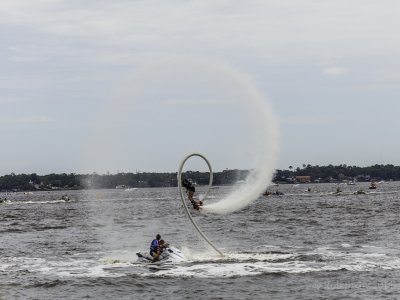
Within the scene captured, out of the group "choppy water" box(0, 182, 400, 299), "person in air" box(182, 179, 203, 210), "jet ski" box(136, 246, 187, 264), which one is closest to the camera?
"choppy water" box(0, 182, 400, 299)

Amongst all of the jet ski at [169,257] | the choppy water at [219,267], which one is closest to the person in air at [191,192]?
the choppy water at [219,267]

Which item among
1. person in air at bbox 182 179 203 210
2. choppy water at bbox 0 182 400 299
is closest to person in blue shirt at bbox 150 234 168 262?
choppy water at bbox 0 182 400 299

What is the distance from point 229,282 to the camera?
136 feet

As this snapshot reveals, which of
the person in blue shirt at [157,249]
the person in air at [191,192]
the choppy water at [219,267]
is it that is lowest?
the choppy water at [219,267]

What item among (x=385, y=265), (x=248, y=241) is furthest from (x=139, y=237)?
(x=385, y=265)

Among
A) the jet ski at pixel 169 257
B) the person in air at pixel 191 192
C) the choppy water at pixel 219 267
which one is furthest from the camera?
the jet ski at pixel 169 257

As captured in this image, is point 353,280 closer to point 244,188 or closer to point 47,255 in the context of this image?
point 244,188

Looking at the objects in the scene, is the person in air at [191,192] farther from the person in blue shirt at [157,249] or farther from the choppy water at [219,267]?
the person in blue shirt at [157,249]

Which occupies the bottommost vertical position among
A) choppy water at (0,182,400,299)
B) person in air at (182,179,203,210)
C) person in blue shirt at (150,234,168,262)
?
choppy water at (0,182,400,299)

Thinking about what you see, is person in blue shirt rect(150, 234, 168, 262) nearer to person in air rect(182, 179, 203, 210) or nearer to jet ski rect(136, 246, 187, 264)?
jet ski rect(136, 246, 187, 264)

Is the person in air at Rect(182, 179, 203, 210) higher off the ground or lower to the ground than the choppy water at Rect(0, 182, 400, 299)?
higher

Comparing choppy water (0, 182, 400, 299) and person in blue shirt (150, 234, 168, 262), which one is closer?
choppy water (0, 182, 400, 299)

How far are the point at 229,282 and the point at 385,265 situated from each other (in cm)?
1114

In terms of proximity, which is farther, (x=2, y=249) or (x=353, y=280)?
(x=2, y=249)
